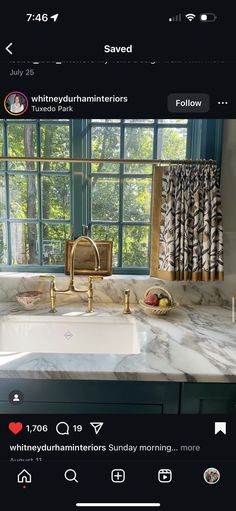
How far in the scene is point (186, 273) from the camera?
1532 millimetres

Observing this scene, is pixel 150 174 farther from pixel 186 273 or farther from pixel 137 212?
pixel 186 273

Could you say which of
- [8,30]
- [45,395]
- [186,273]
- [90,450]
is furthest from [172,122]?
[90,450]

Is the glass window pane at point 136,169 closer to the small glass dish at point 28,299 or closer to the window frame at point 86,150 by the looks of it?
the window frame at point 86,150

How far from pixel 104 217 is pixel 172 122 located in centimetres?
57

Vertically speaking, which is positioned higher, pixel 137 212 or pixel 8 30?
pixel 8 30

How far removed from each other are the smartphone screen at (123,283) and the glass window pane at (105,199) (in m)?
0.01

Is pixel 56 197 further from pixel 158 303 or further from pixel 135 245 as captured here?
pixel 158 303

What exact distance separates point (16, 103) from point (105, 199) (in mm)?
844

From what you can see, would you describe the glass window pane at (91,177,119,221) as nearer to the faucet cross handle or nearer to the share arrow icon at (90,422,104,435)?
Result: the faucet cross handle

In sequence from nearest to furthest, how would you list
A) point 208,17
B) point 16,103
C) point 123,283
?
point 208,17
point 16,103
point 123,283

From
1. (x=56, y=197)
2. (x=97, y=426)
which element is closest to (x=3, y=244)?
(x=56, y=197)

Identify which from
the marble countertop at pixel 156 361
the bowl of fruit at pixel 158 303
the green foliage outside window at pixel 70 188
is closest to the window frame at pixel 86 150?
the green foliage outside window at pixel 70 188

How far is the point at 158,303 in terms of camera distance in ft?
4.82

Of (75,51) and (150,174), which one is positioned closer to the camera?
(75,51)
